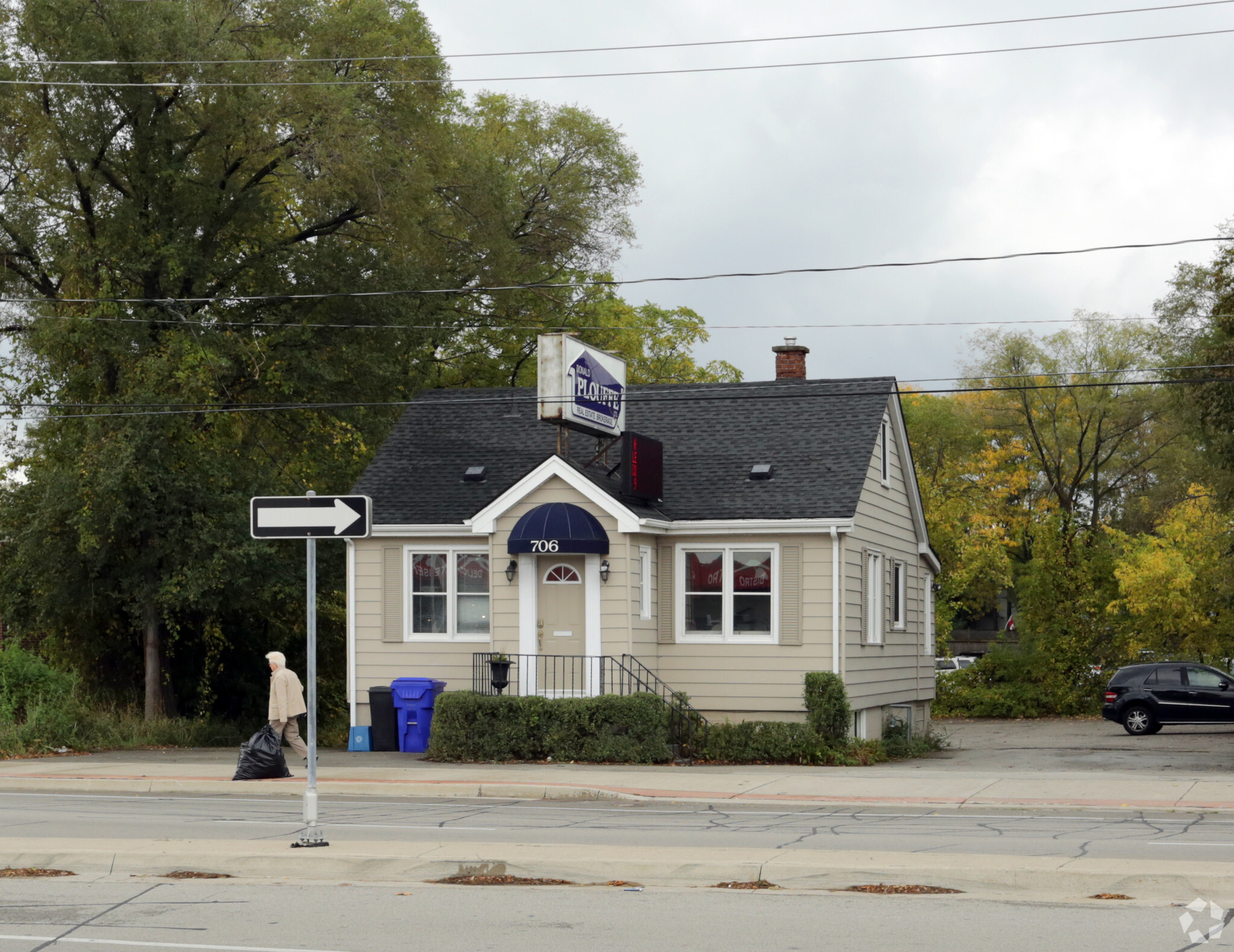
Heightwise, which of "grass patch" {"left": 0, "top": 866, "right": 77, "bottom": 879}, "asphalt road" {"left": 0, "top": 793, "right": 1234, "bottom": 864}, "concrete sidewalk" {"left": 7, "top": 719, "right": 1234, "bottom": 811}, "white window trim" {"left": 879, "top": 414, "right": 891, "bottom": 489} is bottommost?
"concrete sidewalk" {"left": 7, "top": 719, "right": 1234, "bottom": 811}

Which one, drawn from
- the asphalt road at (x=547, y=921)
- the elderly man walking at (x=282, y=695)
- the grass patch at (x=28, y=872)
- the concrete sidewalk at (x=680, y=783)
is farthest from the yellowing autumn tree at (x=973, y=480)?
the grass patch at (x=28, y=872)

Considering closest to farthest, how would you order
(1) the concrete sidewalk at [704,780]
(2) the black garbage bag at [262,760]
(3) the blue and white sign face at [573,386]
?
(1) the concrete sidewalk at [704,780] → (2) the black garbage bag at [262,760] → (3) the blue and white sign face at [573,386]

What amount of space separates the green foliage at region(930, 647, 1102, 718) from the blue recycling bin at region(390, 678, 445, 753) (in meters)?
20.1

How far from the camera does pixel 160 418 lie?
26.5m

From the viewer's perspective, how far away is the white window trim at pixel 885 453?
88.1ft

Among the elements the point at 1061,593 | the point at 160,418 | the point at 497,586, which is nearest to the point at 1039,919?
the point at 497,586

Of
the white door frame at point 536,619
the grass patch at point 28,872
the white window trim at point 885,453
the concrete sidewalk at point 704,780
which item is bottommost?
the concrete sidewalk at point 704,780

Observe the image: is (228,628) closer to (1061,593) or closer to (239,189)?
(239,189)

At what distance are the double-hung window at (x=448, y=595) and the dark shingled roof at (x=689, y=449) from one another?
0.80m

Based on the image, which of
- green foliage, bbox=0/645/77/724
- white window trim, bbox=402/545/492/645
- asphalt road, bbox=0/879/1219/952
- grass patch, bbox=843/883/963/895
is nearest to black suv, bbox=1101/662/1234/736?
white window trim, bbox=402/545/492/645

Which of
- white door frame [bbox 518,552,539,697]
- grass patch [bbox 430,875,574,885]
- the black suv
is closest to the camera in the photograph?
grass patch [bbox 430,875,574,885]

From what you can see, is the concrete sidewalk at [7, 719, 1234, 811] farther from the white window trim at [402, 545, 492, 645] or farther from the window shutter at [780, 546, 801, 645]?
the window shutter at [780, 546, 801, 645]

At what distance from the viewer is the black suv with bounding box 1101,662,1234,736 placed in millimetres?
32719

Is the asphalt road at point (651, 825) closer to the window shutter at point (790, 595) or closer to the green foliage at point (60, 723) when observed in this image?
the green foliage at point (60, 723)
